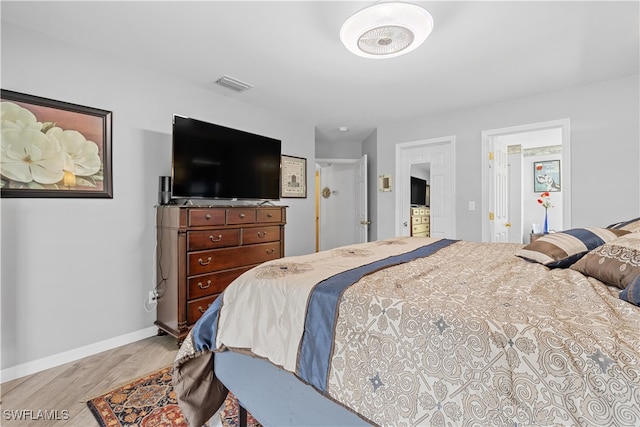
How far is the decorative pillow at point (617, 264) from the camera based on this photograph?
1.09 meters

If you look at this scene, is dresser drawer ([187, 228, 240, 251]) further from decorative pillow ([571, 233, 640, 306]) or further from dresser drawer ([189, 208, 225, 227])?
decorative pillow ([571, 233, 640, 306])

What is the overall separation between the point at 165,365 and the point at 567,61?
4139mm

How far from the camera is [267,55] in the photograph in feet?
8.18

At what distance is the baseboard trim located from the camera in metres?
2.01

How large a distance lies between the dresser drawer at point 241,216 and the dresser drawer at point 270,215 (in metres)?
0.10

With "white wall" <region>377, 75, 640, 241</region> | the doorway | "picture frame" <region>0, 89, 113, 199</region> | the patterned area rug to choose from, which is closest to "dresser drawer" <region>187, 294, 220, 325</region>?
the patterned area rug

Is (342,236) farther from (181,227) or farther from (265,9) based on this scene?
(265,9)

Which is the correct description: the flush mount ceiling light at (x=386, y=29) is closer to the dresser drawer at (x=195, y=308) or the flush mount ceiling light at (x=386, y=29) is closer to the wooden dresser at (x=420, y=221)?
the dresser drawer at (x=195, y=308)

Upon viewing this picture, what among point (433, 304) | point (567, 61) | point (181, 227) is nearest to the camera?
point (433, 304)

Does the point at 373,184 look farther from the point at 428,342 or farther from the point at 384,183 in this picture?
the point at 428,342

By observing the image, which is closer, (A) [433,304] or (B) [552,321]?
(B) [552,321]

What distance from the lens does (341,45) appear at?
2.32 meters

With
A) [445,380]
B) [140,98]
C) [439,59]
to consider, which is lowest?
[445,380]

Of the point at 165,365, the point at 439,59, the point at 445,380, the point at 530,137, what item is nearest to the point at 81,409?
the point at 165,365
